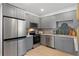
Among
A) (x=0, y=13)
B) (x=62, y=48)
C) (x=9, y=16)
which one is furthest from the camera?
(x=62, y=48)

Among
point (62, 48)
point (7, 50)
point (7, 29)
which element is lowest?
point (62, 48)

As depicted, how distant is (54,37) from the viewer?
11.2 feet

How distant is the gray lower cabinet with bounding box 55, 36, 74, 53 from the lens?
2.60m

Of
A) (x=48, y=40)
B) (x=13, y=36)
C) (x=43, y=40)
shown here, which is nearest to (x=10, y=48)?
(x=13, y=36)

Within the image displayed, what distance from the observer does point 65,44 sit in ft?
9.35

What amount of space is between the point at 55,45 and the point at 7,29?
207 centimetres

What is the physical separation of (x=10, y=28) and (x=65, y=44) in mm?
1835

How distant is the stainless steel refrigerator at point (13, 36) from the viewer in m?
1.88

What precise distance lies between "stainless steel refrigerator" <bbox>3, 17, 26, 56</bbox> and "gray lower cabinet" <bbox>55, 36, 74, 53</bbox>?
1.38 meters

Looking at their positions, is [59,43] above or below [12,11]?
below

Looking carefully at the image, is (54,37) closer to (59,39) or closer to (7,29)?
(59,39)

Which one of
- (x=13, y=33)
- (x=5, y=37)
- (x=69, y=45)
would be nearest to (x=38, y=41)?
(x=69, y=45)

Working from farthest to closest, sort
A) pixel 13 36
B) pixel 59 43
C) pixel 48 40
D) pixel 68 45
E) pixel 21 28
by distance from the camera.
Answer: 1. pixel 48 40
2. pixel 59 43
3. pixel 68 45
4. pixel 21 28
5. pixel 13 36

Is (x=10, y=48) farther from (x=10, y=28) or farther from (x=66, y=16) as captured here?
(x=66, y=16)
